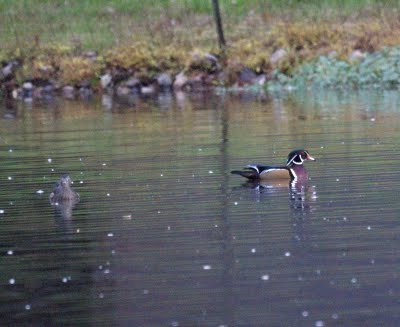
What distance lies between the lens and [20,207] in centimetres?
1434

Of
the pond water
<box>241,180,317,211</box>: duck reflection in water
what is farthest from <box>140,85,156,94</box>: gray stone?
<box>241,180,317,211</box>: duck reflection in water

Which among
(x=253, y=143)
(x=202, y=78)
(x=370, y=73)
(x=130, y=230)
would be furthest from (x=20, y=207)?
(x=202, y=78)

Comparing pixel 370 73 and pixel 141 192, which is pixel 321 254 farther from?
pixel 370 73

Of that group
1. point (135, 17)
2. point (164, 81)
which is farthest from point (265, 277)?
point (135, 17)

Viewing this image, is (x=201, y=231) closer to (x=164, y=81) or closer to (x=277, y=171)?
(x=277, y=171)

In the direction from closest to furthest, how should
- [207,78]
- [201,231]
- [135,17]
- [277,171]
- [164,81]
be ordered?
[201,231]
[277,171]
[207,78]
[164,81]
[135,17]

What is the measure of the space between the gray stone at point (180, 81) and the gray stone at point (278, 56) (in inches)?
108

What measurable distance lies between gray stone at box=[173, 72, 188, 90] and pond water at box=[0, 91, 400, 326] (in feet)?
54.6

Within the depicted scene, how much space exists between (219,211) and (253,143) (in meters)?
7.24

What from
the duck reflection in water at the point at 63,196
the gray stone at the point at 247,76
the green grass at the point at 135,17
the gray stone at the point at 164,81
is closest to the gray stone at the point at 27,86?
the green grass at the point at 135,17

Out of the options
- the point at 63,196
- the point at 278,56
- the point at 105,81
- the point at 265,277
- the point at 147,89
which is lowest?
the point at 147,89

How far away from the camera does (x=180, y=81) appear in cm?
4003

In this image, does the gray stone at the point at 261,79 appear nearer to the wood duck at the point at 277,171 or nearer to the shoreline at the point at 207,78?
the shoreline at the point at 207,78

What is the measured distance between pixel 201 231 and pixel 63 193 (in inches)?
112
